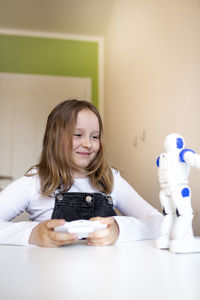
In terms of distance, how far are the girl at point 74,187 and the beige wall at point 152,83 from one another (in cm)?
25

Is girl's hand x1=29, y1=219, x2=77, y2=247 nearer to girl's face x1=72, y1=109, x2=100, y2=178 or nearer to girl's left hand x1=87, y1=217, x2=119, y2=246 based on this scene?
girl's left hand x1=87, y1=217, x2=119, y2=246

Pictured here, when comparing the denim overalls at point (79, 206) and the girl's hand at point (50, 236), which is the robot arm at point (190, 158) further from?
the denim overalls at point (79, 206)

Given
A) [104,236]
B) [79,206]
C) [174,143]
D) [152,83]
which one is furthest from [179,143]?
[152,83]

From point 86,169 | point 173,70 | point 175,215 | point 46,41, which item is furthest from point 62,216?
point 46,41

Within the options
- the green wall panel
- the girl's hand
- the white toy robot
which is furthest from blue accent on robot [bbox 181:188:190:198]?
the green wall panel

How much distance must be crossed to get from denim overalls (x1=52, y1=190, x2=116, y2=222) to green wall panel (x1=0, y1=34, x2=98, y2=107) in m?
1.95

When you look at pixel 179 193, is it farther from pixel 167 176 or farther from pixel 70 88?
pixel 70 88

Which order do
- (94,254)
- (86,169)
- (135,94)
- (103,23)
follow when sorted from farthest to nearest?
(103,23) < (135,94) < (86,169) < (94,254)

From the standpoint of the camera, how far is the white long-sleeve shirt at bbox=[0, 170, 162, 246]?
758 mm

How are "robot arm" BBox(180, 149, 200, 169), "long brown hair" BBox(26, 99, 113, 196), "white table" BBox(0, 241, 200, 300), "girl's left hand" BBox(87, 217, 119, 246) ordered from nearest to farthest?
"white table" BBox(0, 241, 200, 300)
"robot arm" BBox(180, 149, 200, 169)
"girl's left hand" BBox(87, 217, 119, 246)
"long brown hair" BBox(26, 99, 113, 196)

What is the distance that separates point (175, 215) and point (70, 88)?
229 centimetres

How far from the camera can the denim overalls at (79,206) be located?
92 cm

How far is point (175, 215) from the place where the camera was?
0.65 m

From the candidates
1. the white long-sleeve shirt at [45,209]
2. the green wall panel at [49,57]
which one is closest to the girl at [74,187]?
the white long-sleeve shirt at [45,209]
